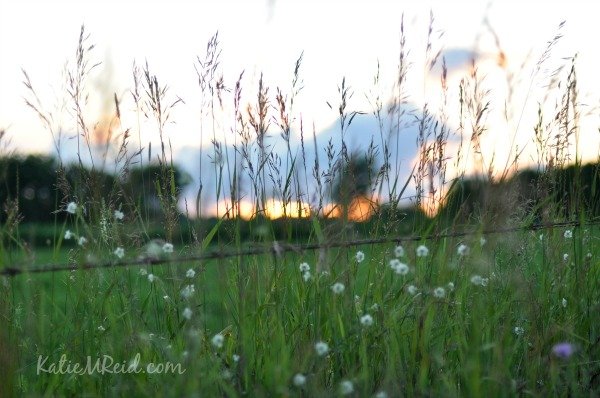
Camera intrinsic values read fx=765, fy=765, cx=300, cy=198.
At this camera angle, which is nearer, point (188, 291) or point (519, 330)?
point (188, 291)

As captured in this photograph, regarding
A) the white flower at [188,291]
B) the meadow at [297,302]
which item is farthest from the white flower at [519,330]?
the white flower at [188,291]

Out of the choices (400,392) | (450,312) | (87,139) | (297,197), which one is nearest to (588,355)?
(450,312)

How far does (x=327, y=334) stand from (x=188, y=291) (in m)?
0.58

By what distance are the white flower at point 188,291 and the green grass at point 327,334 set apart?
Answer: 0.03 m

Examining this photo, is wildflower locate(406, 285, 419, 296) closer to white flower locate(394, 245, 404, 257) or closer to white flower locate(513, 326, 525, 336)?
white flower locate(394, 245, 404, 257)

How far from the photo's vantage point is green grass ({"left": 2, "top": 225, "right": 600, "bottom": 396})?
2.36 metres

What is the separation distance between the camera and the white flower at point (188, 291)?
2455 mm

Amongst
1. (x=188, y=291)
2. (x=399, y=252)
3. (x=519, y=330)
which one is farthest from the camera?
(x=519, y=330)

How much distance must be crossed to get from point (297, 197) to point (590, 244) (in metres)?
1.91

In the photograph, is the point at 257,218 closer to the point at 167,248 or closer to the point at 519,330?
the point at 167,248

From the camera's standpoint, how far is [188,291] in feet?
8.21

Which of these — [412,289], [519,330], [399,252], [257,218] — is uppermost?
[257,218]

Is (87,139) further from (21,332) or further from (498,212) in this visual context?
(498,212)

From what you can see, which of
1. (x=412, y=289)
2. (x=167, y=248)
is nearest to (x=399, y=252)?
(x=412, y=289)
